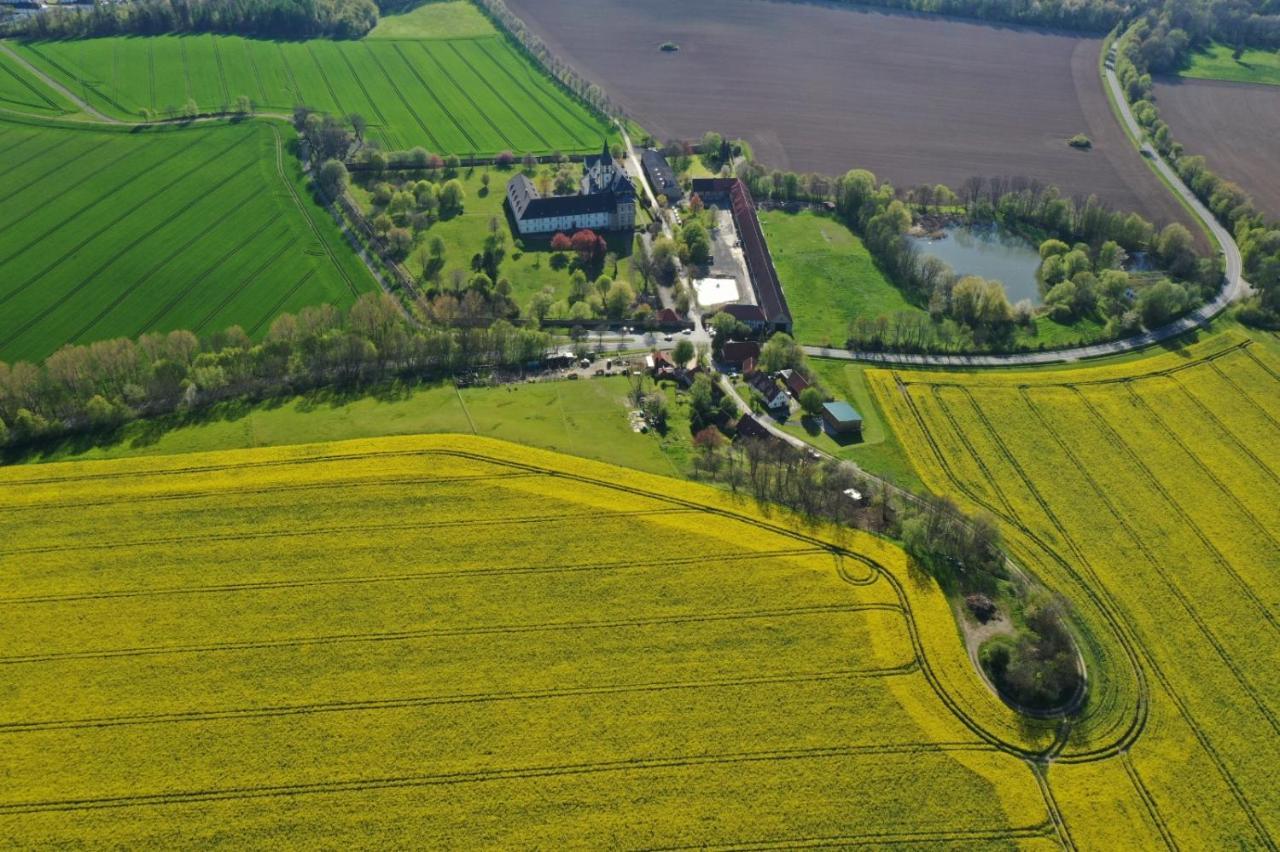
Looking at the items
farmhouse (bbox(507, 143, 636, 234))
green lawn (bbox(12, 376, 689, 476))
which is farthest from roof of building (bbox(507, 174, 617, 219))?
green lawn (bbox(12, 376, 689, 476))

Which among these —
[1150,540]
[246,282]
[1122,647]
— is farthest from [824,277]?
[246,282]

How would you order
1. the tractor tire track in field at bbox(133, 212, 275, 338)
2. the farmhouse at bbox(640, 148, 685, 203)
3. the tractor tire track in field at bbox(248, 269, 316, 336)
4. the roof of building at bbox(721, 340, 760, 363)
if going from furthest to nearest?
the farmhouse at bbox(640, 148, 685, 203), the tractor tire track in field at bbox(248, 269, 316, 336), the tractor tire track in field at bbox(133, 212, 275, 338), the roof of building at bbox(721, 340, 760, 363)

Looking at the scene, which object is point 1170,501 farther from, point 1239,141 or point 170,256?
point 170,256

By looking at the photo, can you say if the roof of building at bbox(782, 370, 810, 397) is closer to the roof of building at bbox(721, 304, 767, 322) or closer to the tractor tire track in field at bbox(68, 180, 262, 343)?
the roof of building at bbox(721, 304, 767, 322)

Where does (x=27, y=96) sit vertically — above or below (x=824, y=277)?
above

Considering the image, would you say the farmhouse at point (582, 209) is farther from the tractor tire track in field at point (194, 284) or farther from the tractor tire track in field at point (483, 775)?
the tractor tire track in field at point (483, 775)

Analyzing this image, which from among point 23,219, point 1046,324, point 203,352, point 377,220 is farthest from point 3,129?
point 1046,324
